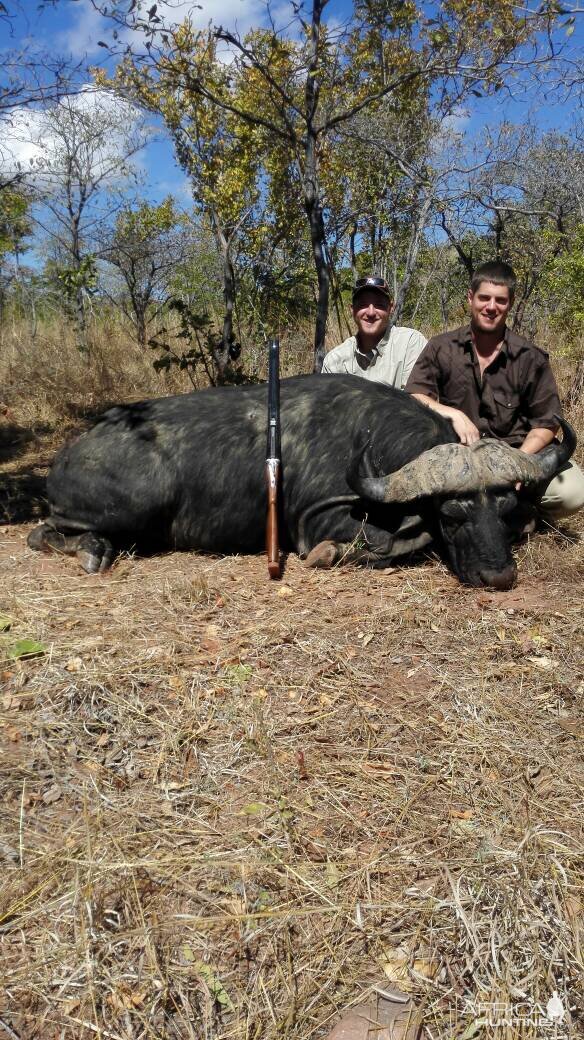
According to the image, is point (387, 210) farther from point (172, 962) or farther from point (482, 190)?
point (172, 962)

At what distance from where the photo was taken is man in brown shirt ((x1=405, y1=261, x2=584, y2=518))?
14.5ft

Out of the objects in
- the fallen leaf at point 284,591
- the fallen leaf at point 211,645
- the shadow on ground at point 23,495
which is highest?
the fallen leaf at point 211,645

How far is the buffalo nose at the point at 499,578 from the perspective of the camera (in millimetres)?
3746

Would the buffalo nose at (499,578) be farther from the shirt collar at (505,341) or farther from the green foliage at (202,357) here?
the green foliage at (202,357)

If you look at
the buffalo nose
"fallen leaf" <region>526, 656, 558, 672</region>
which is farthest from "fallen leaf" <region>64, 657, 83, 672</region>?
the buffalo nose

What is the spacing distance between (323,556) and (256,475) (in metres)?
0.67

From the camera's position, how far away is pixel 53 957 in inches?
71.7

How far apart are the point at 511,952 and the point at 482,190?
9.50 meters

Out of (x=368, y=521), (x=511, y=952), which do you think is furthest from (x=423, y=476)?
(x=511, y=952)

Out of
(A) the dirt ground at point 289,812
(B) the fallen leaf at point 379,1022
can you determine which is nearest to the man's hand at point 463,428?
(A) the dirt ground at point 289,812

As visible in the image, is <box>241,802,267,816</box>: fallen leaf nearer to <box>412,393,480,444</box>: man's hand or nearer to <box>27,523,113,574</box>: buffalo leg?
<box>27,523,113,574</box>: buffalo leg

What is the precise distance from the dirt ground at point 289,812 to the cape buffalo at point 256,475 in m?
0.61

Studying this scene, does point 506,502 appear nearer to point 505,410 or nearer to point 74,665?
point 505,410

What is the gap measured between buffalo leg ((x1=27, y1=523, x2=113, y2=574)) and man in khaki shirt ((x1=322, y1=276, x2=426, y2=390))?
213cm
